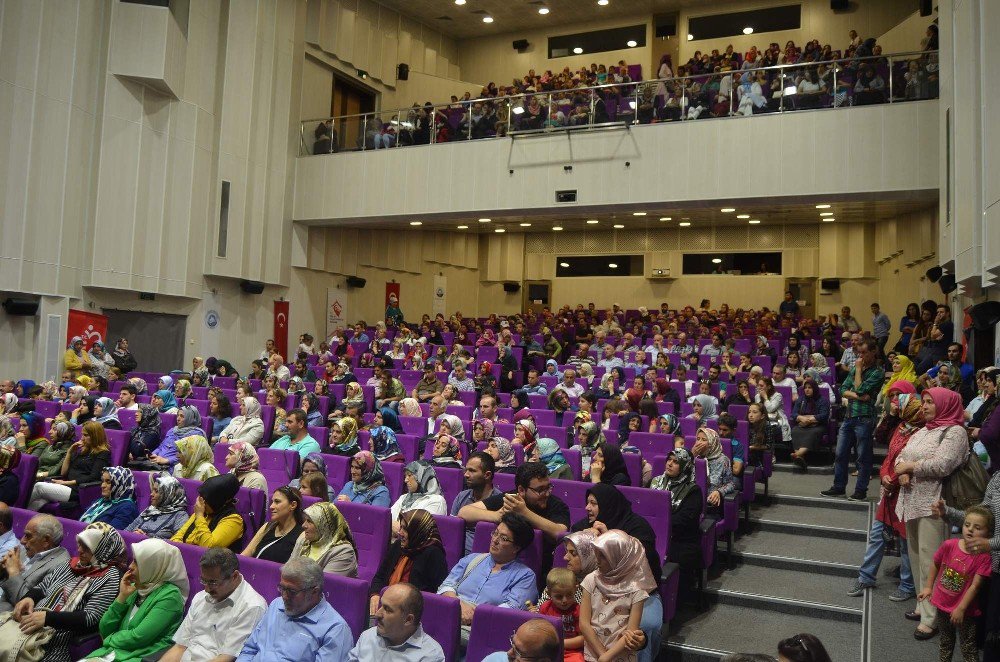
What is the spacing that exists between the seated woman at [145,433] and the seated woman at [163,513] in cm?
244

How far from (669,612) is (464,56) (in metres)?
18.4

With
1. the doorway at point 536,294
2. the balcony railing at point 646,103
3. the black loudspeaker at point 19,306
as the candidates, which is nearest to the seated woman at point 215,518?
the black loudspeaker at point 19,306

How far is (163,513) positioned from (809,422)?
6410 millimetres

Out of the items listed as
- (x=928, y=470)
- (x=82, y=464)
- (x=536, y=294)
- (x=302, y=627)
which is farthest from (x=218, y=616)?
(x=536, y=294)

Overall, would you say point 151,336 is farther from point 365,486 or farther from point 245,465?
point 365,486

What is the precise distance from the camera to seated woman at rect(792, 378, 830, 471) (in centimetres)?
820

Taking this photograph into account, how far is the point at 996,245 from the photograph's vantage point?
6.86m

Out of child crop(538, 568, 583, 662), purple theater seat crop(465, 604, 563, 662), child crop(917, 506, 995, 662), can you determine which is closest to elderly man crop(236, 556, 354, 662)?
purple theater seat crop(465, 604, 563, 662)

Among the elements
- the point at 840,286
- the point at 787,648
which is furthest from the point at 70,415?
the point at 840,286

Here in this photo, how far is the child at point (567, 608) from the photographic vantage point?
3.57 metres

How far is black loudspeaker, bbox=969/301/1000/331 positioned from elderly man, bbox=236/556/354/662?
696 cm

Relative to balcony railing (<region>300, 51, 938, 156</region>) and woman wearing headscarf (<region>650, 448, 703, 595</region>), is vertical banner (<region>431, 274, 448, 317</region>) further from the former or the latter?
woman wearing headscarf (<region>650, 448, 703, 595</region>)

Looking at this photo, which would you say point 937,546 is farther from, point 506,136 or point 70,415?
point 506,136

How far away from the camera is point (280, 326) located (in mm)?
15438
